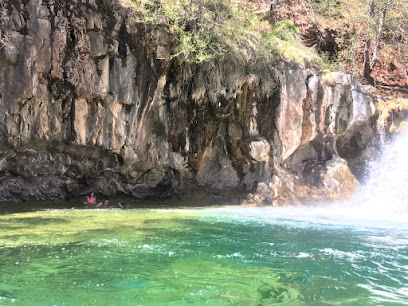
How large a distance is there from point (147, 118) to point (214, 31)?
16.6ft

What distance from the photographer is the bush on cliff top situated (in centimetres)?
1523

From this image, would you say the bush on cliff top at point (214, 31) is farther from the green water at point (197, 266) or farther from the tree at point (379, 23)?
the green water at point (197, 266)

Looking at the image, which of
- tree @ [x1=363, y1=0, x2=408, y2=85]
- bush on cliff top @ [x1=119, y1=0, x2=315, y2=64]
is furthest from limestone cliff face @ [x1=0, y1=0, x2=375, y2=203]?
tree @ [x1=363, y1=0, x2=408, y2=85]

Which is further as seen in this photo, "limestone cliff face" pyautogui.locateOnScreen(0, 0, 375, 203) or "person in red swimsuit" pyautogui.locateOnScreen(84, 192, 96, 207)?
"person in red swimsuit" pyautogui.locateOnScreen(84, 192, 96, 207)

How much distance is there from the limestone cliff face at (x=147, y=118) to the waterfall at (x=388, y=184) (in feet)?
3.32

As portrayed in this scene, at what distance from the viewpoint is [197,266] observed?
5.48 m

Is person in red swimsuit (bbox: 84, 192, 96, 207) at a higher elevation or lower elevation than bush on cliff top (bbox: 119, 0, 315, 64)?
lower

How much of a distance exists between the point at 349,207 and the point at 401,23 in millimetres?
14422

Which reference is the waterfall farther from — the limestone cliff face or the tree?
the tree

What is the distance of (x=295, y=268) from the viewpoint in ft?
18.1

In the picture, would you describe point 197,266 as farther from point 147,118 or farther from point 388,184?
point 388,184

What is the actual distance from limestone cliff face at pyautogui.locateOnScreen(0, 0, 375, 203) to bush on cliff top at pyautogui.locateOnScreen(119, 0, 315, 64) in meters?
0.60

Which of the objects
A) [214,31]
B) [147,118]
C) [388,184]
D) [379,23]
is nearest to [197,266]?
[147,118]

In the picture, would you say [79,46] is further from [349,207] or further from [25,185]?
[349,207]
